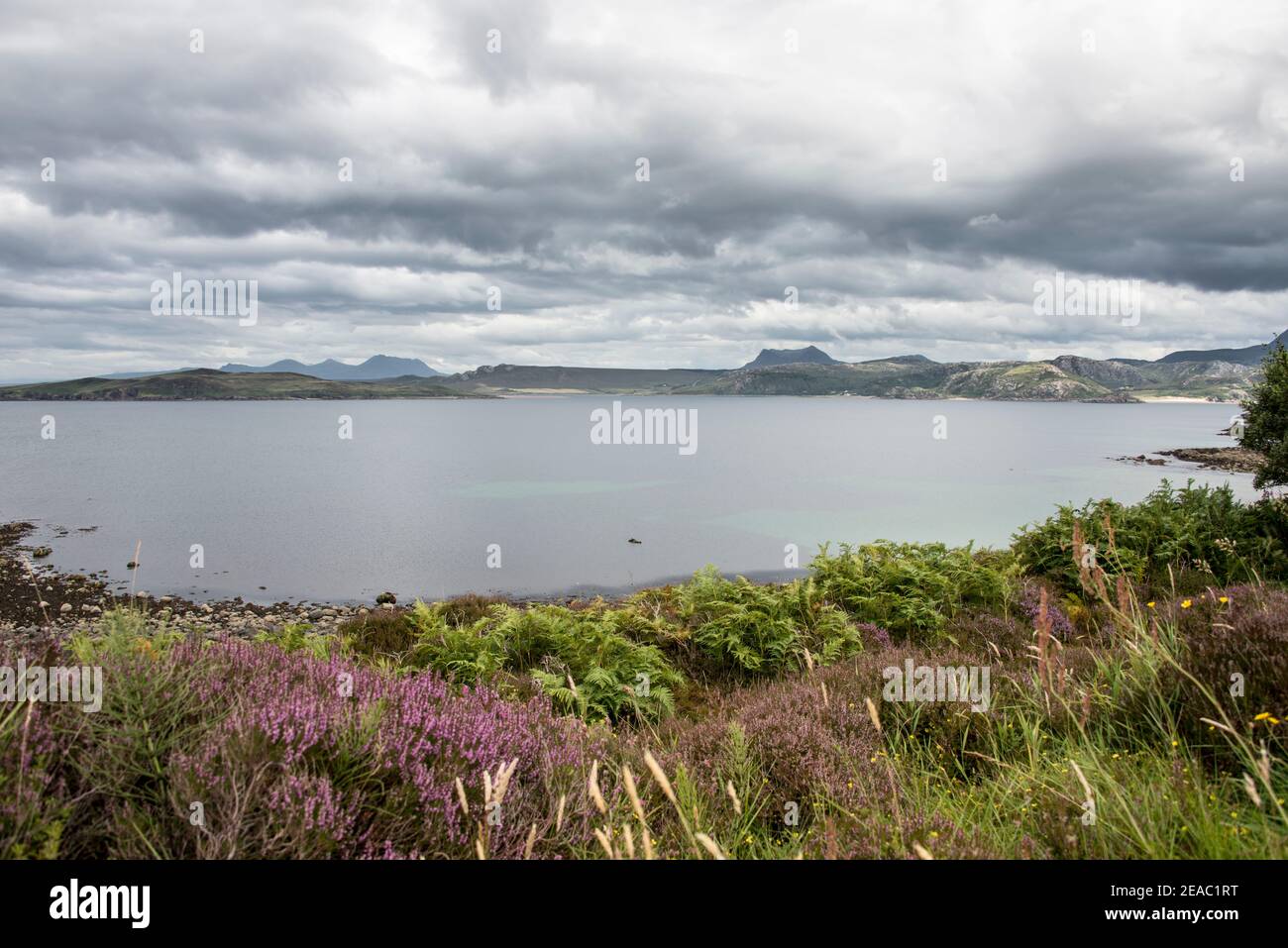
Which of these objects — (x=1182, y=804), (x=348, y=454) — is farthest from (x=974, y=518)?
(x=348, y=454)

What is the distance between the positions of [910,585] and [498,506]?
115 feet

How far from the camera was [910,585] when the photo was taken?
1156 centimetres

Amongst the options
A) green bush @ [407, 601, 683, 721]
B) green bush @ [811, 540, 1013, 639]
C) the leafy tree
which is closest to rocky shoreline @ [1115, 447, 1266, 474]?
the leafy tree

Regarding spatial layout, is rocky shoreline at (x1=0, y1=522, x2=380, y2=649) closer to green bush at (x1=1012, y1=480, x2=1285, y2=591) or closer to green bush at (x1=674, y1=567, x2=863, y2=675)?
green bush at (x1=674, y1=567, x2=863, y2=675)

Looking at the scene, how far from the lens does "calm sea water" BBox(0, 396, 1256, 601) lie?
28.6 m

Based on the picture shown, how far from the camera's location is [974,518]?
123ft

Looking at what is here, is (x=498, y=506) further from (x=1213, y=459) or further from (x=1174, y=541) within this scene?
(x=1213, y=459)

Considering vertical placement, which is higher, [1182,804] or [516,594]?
[1182,804]

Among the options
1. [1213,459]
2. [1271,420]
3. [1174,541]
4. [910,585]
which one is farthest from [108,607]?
[1213,459]

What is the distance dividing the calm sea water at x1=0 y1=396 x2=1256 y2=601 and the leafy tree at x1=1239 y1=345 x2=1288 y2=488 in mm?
15982

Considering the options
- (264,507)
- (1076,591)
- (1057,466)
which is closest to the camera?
(1076,591)
